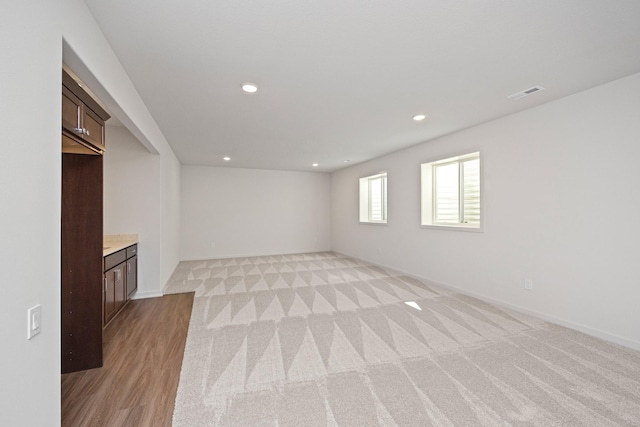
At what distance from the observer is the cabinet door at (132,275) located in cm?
360

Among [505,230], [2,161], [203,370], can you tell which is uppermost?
[2,161]

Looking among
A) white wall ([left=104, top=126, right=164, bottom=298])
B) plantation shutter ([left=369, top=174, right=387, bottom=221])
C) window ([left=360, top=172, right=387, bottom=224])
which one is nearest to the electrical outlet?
white wall ([left=104, top=126, right=164, bottom=298])

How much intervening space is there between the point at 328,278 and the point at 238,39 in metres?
4.10

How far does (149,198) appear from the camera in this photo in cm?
404

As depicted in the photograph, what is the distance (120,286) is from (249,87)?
2.82 m

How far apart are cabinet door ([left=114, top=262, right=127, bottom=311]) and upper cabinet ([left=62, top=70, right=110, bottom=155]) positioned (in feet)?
5.34

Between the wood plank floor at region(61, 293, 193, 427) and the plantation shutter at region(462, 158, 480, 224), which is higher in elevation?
the plantation shutter at region(462, 158, 480, 224)

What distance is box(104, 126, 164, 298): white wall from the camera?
12.8 ft

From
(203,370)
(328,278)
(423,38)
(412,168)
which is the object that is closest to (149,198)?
(203,370)

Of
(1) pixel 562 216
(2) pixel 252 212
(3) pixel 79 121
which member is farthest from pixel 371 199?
(3) pixel 79 121

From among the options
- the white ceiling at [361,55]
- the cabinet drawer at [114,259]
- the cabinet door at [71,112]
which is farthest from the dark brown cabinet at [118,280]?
the white ceiling at [361,55]

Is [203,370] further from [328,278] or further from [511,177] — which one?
[511,177]

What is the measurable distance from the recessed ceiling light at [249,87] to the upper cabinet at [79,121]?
3.98 ft

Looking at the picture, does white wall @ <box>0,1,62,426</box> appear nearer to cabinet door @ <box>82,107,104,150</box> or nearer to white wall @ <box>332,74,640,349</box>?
cabinet door @ <box>82,107,104,150</box>
